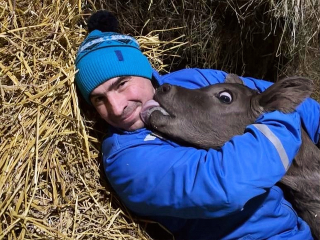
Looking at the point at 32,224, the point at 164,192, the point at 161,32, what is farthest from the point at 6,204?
the point at 161,32

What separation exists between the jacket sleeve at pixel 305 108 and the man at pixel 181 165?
387 millimetres

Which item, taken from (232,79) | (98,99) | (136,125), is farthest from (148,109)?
(232,79)

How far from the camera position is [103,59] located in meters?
2.86

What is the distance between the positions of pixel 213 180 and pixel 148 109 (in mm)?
571

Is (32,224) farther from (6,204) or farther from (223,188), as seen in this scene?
(223,188)

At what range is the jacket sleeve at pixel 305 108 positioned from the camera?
3.32 m

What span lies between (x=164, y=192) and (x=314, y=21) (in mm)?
1779

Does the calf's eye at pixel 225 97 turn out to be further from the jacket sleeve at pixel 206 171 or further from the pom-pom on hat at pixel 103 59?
the pom-pom on hat at pixel 103 59

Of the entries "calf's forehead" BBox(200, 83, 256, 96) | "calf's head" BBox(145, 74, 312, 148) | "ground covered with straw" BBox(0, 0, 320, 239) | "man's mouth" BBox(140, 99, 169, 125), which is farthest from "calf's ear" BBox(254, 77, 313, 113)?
"ground covered with straw" BBox(0, 0, 320, 239)

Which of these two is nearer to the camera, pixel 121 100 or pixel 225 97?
pixel 121 100

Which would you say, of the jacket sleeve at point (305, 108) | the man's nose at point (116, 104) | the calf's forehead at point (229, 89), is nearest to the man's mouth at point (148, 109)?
the man's nose at point (116, 104)

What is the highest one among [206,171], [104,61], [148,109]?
[104,61]

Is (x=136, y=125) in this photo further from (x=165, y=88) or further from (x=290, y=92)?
(x=290, y=92)

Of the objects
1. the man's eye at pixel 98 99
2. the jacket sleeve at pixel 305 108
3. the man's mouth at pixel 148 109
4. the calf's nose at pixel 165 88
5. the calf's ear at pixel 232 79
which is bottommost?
the jacket sleeve at pixel 305 108
